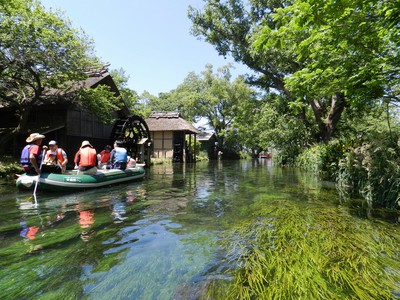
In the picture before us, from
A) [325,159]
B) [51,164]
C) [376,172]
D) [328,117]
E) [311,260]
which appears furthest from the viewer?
[328,117]

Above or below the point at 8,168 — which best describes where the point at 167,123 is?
above

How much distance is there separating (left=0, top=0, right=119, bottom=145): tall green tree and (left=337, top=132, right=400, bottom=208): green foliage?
12611 mm

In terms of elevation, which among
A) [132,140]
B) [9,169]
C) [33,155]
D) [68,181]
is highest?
[132,140]

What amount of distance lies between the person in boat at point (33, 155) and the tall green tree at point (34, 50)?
5.38 m

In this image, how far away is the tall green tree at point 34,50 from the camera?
35.3ft

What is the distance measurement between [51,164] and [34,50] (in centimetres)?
596

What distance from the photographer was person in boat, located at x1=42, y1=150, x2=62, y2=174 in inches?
339

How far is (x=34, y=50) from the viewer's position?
11.4 meters

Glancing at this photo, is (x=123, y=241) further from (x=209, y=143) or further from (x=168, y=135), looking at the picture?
(x=209, y=143)

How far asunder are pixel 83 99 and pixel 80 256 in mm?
12647

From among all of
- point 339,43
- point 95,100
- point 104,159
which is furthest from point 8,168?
point 339,43

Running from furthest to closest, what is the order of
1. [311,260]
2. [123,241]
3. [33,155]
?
[33,155] < [123,241] < [311,260]

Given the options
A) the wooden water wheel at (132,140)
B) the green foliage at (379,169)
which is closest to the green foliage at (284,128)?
the wooden water wheel at (132,140)

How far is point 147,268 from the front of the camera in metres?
3.39
